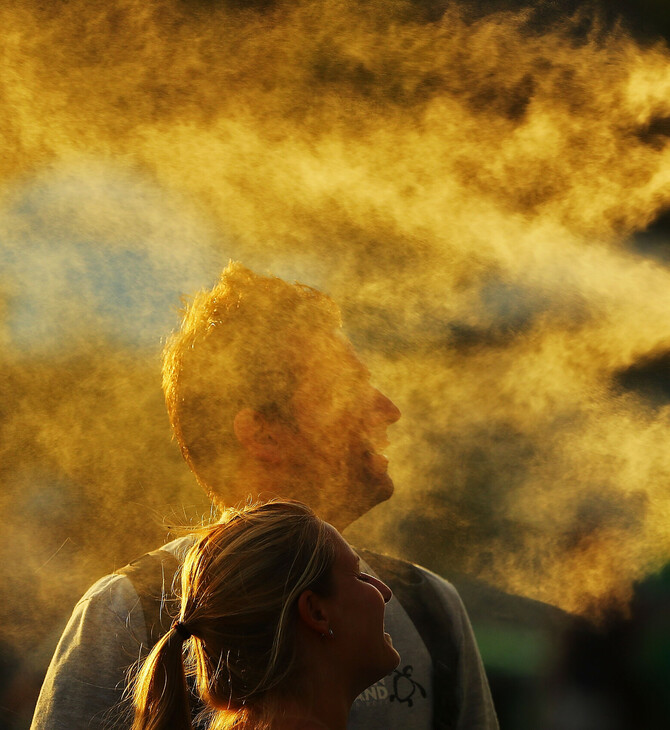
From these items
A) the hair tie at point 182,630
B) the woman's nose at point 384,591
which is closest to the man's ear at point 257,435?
the woman's nose at point 384,591

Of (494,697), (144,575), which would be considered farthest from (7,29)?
(494,697)

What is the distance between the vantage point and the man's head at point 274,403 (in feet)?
5.59

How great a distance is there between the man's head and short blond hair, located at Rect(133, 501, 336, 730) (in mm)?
540

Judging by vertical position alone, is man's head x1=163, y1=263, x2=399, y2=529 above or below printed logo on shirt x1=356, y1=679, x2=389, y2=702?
above

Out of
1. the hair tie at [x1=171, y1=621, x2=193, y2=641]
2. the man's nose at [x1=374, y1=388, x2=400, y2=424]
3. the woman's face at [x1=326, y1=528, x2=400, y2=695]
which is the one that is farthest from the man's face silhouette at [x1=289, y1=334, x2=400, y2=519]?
the hair tie at [x1=171, y1=621, x2=193, y2=641]

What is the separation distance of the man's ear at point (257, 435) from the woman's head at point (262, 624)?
0.51 metres

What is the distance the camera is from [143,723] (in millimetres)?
1102

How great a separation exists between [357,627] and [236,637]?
7.0 inches

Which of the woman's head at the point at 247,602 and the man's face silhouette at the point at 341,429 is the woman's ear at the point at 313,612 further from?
the man's face silhouette at the point at 341,429

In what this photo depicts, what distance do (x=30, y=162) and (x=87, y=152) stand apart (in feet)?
0.43

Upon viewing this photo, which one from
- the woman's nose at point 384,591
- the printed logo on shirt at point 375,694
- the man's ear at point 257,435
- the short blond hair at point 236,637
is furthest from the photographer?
the man's ear at point 257,435

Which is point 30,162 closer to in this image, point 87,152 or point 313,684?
point 87,152

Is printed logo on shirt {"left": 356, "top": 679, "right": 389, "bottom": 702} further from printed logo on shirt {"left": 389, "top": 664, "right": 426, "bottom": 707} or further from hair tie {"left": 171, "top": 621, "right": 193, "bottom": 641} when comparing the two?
hair tie {"left": 171, "top": 621, "right": 193, "bottom": 641}

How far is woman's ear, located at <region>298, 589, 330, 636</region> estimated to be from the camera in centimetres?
113
